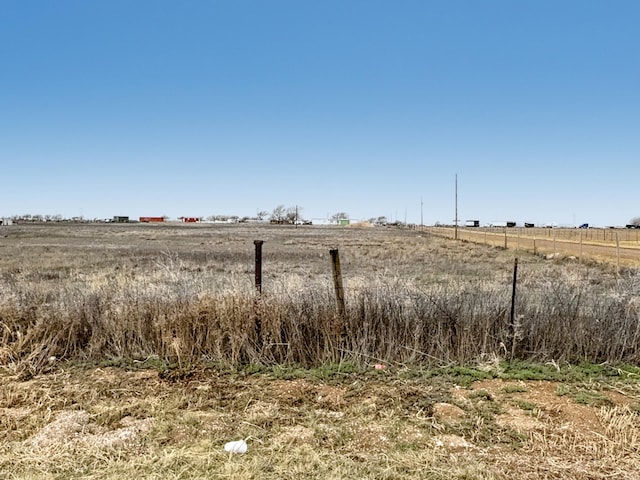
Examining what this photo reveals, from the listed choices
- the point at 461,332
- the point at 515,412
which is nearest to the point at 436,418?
the point at 515,412

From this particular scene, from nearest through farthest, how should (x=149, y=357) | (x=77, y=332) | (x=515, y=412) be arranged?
1. (x=515, y=412)
2. (x=149, y=357)
3. (x=77, y=332)

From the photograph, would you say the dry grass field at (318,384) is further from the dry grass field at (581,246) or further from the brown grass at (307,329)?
the dry grass field at (581,246)

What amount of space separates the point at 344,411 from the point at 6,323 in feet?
17.0

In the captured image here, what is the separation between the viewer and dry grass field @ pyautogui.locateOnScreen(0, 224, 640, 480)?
384 centimetres

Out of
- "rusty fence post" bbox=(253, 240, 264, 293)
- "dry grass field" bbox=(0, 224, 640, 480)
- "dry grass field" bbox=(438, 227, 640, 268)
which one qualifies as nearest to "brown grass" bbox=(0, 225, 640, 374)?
"dry grass field" bbox=(0, 224, 640, 480)

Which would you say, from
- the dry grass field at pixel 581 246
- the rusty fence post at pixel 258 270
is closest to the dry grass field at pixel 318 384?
the rusty fence post at pixel 258 270

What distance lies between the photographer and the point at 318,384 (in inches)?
223

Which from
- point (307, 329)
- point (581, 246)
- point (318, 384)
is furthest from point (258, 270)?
point (581, 246)

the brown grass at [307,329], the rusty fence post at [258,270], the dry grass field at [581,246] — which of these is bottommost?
the dry grass field at [581,246]

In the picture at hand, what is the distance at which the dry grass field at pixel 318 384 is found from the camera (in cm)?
384

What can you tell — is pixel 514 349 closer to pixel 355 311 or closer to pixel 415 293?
pixel 415 293

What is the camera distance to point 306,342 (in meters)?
6.60

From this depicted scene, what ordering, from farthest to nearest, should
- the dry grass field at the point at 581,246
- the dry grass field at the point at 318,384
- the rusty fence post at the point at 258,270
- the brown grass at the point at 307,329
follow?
the dry grass field at the point at 581,246 → the rusty fence post at the point at 258,270 → the brown grass at the point at 307,329 → the dry grass field at the point at 318,384

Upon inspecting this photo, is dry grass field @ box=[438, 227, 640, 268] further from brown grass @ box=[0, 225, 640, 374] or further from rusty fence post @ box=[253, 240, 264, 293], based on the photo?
rusty fence post @ box=[253, 240, 264, 293]
